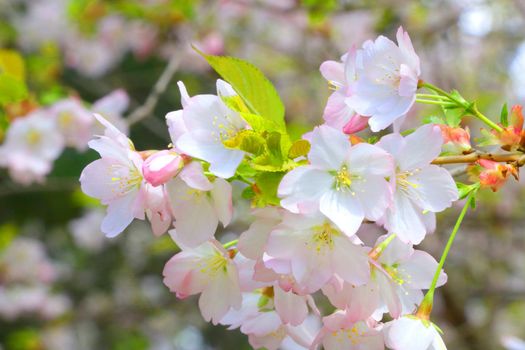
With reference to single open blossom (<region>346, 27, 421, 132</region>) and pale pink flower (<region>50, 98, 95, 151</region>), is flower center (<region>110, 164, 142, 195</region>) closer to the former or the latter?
single open blossom (<region>346, 27, 421, 132</region>)

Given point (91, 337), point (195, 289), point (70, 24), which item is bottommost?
point (91, 337)

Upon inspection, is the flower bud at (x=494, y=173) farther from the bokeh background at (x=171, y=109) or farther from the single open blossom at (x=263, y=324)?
the bokeh background at (x=171, y=109)

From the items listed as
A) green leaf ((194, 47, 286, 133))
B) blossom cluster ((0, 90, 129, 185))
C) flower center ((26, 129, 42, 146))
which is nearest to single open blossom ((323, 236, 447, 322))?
green leaf ((194, 47, 286, 133))

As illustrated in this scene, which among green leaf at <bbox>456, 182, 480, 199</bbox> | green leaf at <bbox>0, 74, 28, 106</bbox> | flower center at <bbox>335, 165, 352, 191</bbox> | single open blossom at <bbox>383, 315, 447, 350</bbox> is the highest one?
flower center at <bbox>335, 165, 352, 191</bbox>

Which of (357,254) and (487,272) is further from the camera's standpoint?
(487,272)

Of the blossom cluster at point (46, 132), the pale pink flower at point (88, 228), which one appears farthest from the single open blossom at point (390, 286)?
the pale pink flower at point (88, 228)

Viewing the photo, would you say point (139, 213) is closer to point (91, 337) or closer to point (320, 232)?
point (320, 232)

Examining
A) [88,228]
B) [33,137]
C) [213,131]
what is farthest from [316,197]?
[88,228]

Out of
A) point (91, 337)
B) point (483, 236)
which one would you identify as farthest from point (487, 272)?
point (91, 337)
